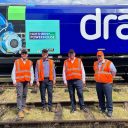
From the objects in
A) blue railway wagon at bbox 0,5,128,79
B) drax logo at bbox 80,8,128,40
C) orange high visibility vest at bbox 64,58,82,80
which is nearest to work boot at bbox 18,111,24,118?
orange high visibility vest at bbox 64,58,82,80

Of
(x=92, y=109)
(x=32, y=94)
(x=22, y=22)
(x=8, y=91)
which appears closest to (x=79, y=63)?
(x=92, y=109)

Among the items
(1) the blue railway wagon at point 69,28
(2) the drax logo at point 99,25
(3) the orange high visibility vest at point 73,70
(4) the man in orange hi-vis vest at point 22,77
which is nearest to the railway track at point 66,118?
(4) the man in orange hi-vis vest at point 22,77

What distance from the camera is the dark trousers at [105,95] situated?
11008 millimetres

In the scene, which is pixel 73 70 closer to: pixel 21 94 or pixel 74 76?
pixel 74 76

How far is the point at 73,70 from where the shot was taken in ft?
37.4

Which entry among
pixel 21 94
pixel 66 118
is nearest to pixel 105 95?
pixel 66 118

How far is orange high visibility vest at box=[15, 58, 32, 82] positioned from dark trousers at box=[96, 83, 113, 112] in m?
1.92

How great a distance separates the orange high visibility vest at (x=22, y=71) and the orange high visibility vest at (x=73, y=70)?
106 centimetres

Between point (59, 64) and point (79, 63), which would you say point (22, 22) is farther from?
point (79, 63)

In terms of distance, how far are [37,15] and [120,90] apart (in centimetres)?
435

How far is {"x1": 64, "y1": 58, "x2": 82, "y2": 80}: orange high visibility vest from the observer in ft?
37.4

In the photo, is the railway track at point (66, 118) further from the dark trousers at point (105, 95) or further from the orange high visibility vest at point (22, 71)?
the orange high visibility vest at point (22, 71)

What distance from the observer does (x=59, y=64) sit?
17.1m

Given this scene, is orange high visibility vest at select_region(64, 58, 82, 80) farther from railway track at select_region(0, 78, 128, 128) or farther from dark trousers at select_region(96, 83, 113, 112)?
railway track at select_region(0, 78, 128, 128)
